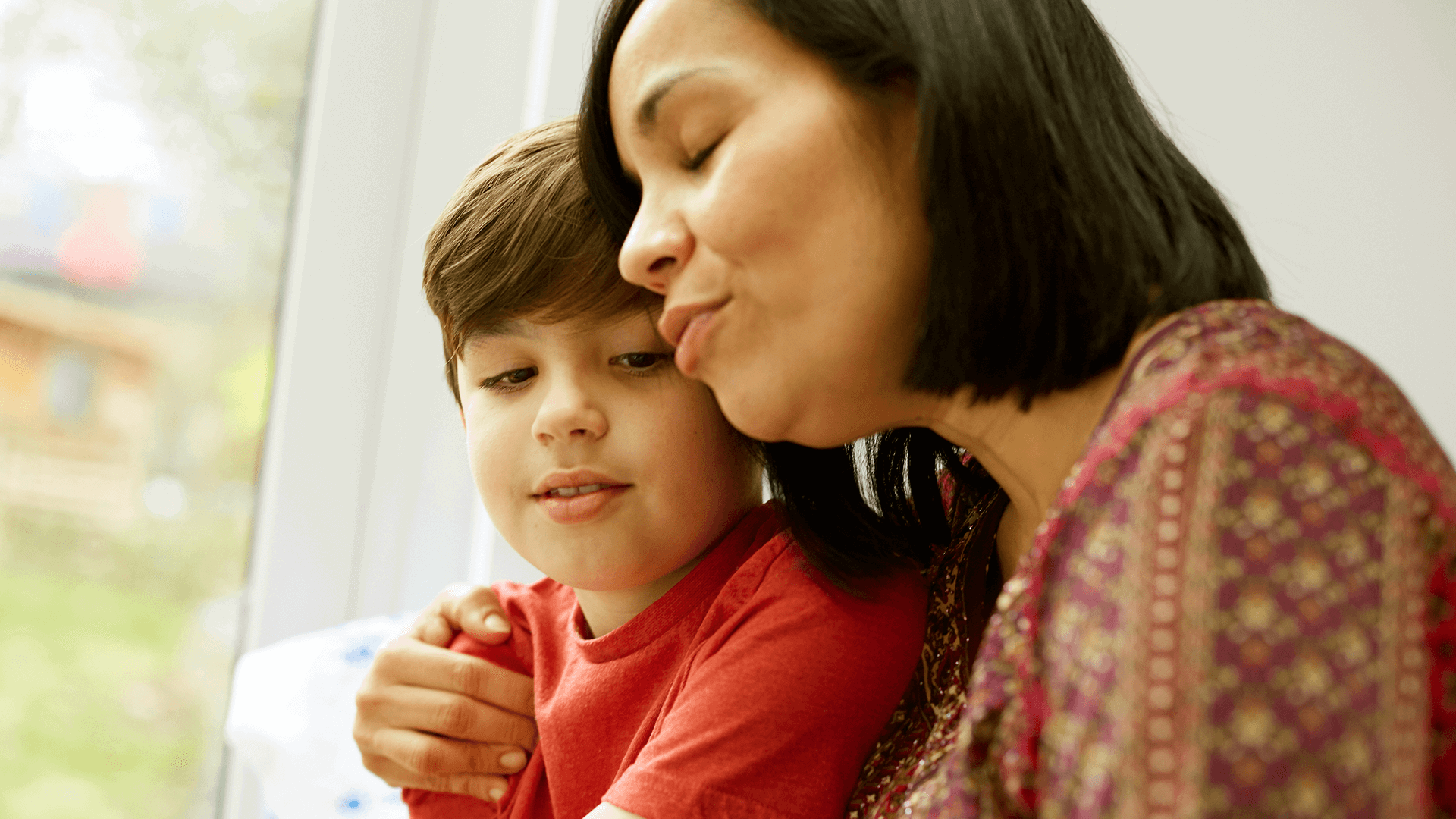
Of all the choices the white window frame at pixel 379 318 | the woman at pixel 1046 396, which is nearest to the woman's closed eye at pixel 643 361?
the woman at pixel 1046 396

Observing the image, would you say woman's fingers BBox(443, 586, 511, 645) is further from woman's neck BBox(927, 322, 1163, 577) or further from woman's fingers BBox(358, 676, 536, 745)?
woman's neck BBox(927, 322, 1163, 577)

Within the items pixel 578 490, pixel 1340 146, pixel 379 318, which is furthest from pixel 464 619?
pixel 1340 146

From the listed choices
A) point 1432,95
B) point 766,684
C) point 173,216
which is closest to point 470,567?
point 173,216

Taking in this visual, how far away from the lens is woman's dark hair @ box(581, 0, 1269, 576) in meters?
0.58

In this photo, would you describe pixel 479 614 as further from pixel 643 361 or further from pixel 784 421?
pixel 784 421

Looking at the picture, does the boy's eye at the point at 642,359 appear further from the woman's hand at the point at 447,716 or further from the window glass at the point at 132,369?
the window glass at the point at 132,369

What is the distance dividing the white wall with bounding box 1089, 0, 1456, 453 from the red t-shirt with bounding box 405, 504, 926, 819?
611mm

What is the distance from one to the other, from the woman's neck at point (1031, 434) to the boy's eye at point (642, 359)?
22cm

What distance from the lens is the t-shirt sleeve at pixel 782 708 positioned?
0.69 m

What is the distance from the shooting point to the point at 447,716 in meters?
0.94

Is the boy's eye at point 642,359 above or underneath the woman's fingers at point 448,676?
above

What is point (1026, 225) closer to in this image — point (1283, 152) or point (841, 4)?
point (841, 4)

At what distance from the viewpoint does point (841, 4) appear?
609mm

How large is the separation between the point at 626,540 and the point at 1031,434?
1.06 feet
